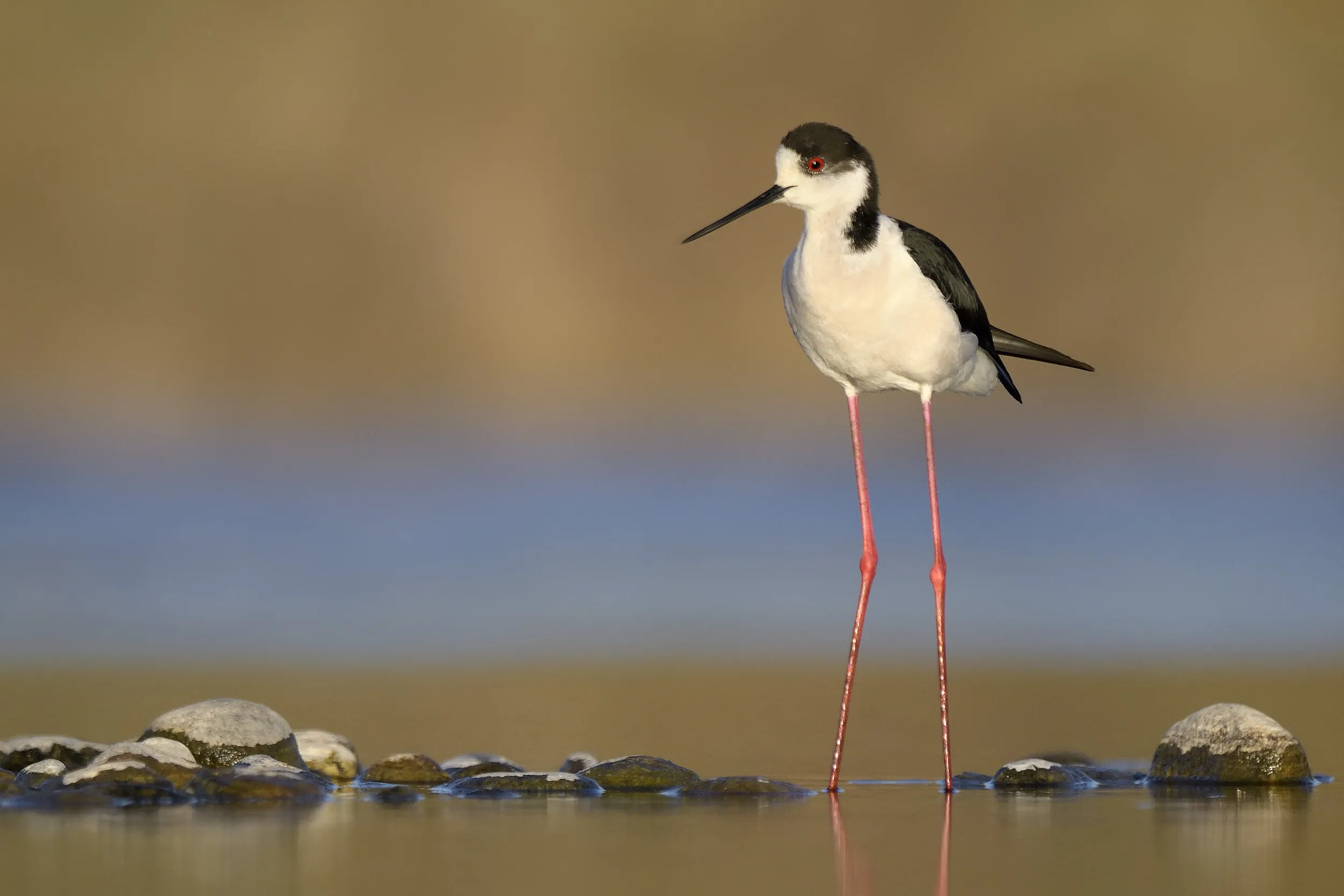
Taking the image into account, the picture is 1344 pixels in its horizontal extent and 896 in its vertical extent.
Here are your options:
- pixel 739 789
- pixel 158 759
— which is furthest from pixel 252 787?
pixel 739 789

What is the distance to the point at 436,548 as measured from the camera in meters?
13.0

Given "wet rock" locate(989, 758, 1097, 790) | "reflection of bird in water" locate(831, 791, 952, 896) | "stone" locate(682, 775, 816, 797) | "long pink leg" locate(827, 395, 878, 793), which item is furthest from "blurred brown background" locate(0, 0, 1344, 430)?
"reflection of bird in water" locate(831, 791, 952, 896)

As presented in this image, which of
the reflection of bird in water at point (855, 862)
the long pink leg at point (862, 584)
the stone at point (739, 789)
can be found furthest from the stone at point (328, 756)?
the reflection of bird in water at point (855, 862)

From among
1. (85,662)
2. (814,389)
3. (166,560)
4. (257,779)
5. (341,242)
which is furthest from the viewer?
(341,242)

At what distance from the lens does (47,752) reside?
641 centimetres

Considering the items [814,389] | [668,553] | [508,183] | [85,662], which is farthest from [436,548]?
[508,183]

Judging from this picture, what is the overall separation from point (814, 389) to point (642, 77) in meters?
5.05

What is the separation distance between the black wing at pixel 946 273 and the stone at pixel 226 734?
2.56m

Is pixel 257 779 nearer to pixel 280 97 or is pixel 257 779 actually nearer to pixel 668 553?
pixel 668 553

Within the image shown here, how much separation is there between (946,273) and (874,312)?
Answer: 341 millimetres

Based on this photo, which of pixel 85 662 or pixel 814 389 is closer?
pixel 85 662

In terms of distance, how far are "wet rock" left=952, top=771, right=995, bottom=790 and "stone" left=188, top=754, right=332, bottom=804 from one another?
1.97 metres

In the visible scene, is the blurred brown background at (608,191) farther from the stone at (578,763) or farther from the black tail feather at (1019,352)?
the stone at (578,763)

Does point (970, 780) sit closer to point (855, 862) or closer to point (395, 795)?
point (855, 862)
